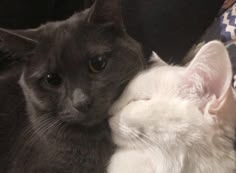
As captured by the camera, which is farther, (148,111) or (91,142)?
(91,142)

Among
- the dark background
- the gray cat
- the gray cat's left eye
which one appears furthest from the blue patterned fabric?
the gray cat's left eye

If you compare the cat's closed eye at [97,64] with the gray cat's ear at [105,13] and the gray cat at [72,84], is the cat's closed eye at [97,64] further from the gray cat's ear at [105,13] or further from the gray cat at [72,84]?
the gray cat's ear at [105,13]

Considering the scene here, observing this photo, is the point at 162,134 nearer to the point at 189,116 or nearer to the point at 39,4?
the point at 189,116

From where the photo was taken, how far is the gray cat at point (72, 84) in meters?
1.05

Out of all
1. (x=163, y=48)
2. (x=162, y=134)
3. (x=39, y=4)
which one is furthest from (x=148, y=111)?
(x=39, y=4)

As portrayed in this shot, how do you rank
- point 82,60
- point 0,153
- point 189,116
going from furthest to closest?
point 0,153 → point 82,60 → point 189,116

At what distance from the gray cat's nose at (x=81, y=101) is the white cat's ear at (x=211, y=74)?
27 centimetres

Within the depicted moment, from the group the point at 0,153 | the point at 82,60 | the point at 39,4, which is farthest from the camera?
the point at 39,4

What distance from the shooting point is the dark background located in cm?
163

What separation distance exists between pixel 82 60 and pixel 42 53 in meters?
0.15

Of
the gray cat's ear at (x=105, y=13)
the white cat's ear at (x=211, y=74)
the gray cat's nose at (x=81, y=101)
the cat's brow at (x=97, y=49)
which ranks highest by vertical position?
the white cat's ear at (x=211, y=74)

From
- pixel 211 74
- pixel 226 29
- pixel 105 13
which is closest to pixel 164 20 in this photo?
pixel 226 29

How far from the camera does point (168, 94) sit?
3.23 ft

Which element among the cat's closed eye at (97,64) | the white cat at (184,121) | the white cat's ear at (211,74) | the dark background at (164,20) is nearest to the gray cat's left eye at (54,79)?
the cat's closed eye at (97,64)
